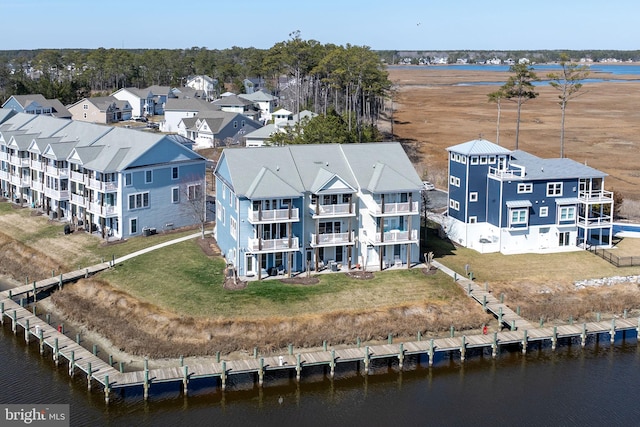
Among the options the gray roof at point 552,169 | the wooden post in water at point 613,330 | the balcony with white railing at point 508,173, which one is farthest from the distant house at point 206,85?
the wooden post in water at point 613,330

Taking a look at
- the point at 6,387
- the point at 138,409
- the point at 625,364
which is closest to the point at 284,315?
the point at 138,409

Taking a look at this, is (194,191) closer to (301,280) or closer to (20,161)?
(301,280)

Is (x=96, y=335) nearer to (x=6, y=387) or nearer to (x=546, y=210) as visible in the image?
(x=6, y=387)

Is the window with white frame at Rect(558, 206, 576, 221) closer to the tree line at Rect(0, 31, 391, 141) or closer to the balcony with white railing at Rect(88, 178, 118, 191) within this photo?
the tree line at Rect(0, 31, 391, 141)

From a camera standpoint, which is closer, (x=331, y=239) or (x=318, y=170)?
(x=331, y=239)

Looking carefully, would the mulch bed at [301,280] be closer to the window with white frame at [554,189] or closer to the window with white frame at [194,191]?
the window with white frame at [194,191]

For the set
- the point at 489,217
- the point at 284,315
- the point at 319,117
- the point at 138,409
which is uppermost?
the point at 319,117

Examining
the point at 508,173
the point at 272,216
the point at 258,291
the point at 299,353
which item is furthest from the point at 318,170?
the point at 299,353
